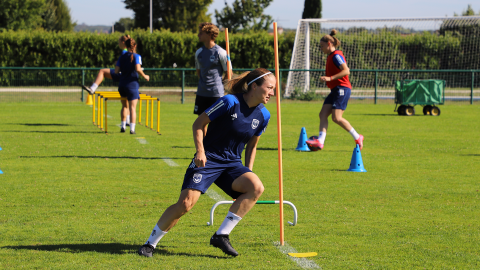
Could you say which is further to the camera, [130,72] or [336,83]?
[130,72]

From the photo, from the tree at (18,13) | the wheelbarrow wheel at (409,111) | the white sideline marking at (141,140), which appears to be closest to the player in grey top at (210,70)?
the white sideline marking at (141,140)

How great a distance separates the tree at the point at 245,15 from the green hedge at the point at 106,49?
23.2 meters

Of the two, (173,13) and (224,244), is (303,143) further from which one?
(173,13)

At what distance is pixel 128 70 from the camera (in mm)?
12688

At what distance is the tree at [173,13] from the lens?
57.6m

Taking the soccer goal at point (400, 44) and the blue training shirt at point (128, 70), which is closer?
the blue training shirt at point (128, 70)

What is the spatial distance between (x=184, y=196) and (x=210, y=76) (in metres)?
5.34

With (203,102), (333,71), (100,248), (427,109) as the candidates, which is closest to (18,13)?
(427,109)

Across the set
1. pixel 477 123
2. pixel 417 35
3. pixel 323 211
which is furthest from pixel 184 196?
pixel 417 35

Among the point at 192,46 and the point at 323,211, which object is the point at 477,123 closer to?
the point at 323,211

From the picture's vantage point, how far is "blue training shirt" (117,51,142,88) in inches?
498

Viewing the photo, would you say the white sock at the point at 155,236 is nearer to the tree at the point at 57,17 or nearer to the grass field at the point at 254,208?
the grass field at the point at 254,208

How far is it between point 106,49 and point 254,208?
3049 cm

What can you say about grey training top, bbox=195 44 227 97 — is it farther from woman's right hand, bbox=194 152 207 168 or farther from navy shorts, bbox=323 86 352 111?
woman's right hand, bbox=194 152 207 168
